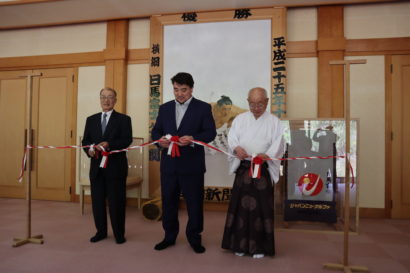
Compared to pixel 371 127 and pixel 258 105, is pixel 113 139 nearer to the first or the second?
pixel 258 105

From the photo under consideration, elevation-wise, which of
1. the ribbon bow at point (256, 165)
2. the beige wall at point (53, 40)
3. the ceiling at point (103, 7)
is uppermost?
the ceiling at point (103, 7)

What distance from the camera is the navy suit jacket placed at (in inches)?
105

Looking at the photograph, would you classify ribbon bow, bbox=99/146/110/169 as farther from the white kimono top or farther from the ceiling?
the ceiling

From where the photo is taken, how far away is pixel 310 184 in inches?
143

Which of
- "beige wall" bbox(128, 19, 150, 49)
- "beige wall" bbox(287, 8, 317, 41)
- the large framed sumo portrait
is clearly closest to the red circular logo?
the large framed sumo portrait

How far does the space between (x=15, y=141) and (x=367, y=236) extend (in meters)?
5.75

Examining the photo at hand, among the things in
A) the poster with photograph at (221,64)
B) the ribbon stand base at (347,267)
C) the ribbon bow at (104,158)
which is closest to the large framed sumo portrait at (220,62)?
the poster with photograph at (221,64)

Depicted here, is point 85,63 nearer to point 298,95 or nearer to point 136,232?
point 136,232

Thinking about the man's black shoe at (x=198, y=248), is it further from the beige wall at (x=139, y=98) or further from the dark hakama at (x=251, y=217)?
the beige wall at (x=139, y=98)

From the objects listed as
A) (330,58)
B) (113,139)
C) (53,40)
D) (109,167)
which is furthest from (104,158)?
(53,40)

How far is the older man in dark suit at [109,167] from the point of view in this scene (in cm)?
287

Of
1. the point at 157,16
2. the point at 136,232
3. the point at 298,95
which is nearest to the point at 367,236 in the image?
the point at 298,95

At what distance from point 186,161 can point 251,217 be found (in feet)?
2.49

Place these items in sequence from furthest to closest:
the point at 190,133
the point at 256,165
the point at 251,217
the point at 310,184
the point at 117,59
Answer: the point at 117,59, the point at 310,184, the point at 190,133, the point at 251,217, the point at 256,165
